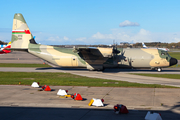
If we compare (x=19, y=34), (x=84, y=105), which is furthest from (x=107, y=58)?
(x=84, y=105)

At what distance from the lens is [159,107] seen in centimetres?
1190

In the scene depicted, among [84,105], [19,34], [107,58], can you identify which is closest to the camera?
[84,105]

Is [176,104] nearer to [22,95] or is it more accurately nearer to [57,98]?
[57,98]

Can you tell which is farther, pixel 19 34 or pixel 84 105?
pixel 19 34

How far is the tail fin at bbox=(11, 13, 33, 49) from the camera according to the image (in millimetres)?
32062

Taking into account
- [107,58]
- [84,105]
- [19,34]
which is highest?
[19,34]

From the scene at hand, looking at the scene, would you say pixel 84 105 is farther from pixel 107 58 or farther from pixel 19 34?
pixel 19 34

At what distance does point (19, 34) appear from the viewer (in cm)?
3234

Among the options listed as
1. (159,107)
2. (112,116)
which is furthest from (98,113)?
(159,107)

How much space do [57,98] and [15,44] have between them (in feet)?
71.0

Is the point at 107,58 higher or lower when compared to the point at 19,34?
lower

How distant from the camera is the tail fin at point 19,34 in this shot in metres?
32.1

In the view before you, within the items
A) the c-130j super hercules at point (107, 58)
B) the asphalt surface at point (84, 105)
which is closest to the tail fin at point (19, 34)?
the c-130j super hercules at point (107, 58)

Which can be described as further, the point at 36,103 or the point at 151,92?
the point at 151,92
